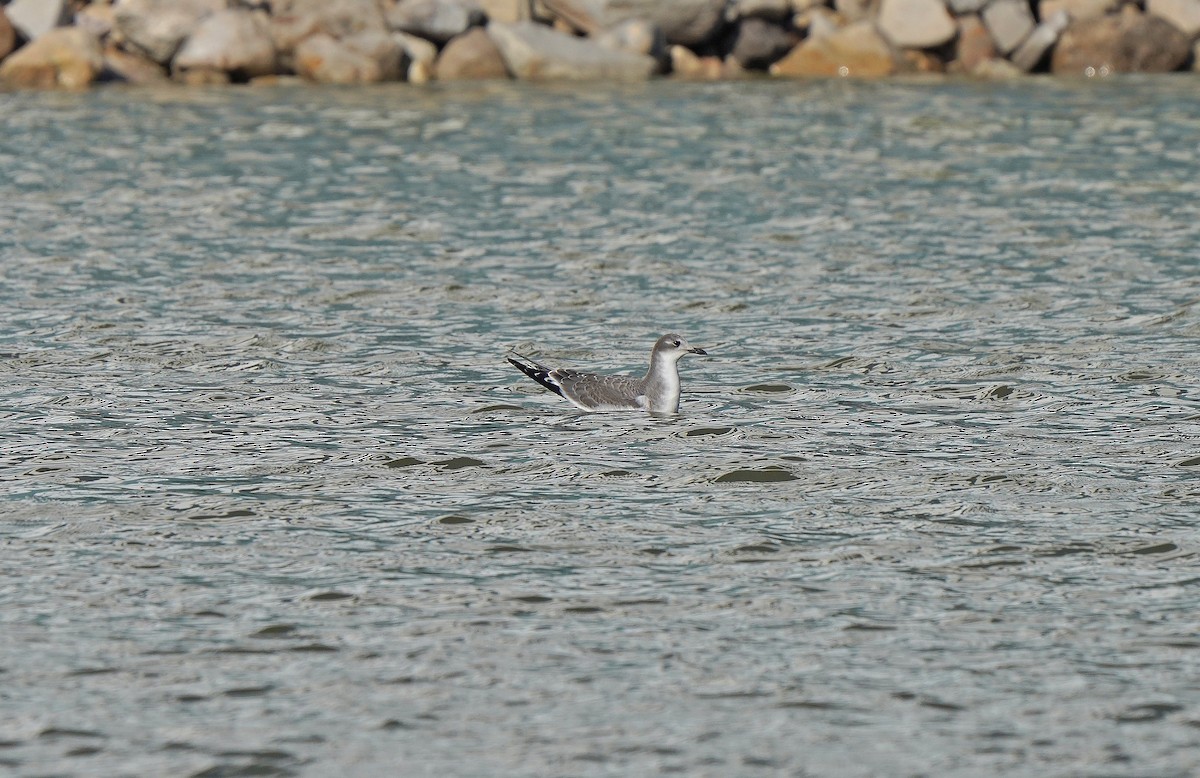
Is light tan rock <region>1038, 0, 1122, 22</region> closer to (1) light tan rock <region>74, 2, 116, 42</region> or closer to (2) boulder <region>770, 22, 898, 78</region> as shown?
(2) boulder <region>770, 22, 898, 78</region>

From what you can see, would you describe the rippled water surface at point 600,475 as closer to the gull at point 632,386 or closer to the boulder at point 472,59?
the gull at point 632,386

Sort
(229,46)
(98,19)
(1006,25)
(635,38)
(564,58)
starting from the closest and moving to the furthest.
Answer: (229,46) < (564,58) < (635,38) < (1006,25) < (98,19)

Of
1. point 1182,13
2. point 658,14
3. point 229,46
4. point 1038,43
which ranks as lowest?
point 1038,43

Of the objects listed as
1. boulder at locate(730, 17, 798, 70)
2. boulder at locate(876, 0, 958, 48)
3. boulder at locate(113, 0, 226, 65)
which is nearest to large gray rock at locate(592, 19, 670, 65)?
boulder at locate(730, 17, 798, 70)

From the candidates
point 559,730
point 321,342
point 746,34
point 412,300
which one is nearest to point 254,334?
point 321,342

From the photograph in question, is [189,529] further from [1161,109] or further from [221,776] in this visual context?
[1161,109]

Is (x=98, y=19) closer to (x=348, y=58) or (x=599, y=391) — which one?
(x=348, y=58)

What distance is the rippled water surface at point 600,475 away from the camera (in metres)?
8.98

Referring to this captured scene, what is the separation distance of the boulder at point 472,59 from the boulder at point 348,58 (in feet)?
3.11

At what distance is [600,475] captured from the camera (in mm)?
13094

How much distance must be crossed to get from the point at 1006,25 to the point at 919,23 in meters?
1.74

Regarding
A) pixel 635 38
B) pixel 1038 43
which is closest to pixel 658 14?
pixel 635 38

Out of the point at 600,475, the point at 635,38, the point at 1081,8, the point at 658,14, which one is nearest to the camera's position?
the point at 600,475

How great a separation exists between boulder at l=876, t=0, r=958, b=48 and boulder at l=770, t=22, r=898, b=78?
1.38ft
